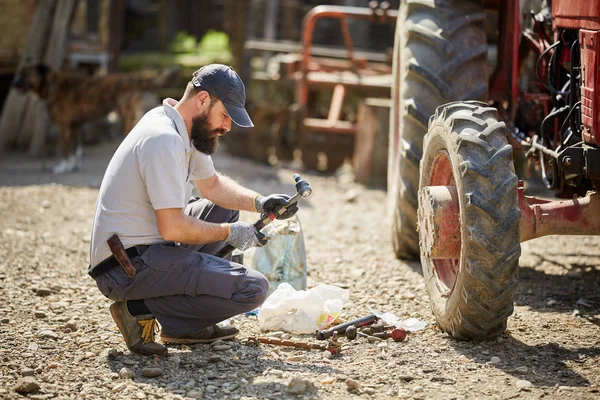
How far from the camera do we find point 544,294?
238 inches

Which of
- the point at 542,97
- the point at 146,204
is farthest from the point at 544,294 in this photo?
the point at 146,204

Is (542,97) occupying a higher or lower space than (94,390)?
higher

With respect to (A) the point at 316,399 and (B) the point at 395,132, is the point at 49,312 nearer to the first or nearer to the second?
(A) the point at 316,399

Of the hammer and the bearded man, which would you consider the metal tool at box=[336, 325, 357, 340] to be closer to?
the bearded man

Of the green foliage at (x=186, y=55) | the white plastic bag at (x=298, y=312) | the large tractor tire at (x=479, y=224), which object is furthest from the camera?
the green foliage at (x=186, y=55)

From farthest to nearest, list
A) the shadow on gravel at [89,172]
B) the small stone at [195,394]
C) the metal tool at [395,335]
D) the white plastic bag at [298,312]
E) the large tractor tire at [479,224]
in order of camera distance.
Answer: the shadow on gravel at [89,172]
the white plastic bag at [298,312]
the metal tool at [395,335]
the large tractor tire at [479,224]
the small stone at [195,394]

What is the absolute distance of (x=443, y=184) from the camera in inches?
212

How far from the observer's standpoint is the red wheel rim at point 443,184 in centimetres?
527

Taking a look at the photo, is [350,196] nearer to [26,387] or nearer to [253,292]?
[253,292]

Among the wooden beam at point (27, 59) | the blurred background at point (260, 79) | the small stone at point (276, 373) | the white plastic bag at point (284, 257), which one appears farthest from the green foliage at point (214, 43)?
the small stone at point (276, 373)

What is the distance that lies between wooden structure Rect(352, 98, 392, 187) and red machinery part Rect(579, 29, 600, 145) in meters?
5.84

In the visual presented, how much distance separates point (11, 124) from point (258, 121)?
3.92 metres

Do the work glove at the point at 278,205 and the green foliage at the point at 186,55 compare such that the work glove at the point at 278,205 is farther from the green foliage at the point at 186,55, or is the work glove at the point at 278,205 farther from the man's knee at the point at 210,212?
the green foliage at the point at 186,55

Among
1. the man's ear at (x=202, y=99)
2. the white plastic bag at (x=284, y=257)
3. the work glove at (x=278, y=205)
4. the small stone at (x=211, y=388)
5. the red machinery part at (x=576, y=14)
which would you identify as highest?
the red machinery part at (x=576, y=14)
